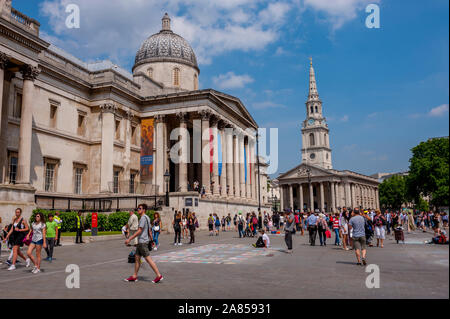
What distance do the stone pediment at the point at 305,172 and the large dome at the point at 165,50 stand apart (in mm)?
64078

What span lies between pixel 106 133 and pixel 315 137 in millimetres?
99164

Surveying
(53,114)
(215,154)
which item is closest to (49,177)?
(53,114)

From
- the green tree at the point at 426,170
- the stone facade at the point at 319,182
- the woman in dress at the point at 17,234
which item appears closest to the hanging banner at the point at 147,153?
the woman in dress at the point at 17,234

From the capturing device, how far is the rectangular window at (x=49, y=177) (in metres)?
29.7

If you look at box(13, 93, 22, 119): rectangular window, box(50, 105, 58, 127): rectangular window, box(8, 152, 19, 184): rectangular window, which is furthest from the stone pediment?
box(8, 152, 19, 184): rectangular window

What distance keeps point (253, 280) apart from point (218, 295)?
186cm

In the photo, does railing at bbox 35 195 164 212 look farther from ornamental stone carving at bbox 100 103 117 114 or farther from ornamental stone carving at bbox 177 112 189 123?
ornamental stone carving at bbox 177 112 189 123

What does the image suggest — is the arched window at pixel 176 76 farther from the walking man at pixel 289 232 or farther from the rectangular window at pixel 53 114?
the walking man at pixel 289 232

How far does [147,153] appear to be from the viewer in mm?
36500

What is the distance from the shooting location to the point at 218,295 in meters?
7.02

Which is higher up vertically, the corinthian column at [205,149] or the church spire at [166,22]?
the church spire at [166,22]
